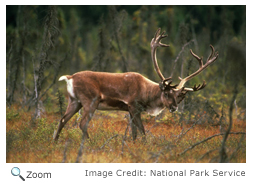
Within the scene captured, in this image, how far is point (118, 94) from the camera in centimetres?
657

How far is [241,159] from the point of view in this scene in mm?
5469

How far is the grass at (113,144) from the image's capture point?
17.4 feet

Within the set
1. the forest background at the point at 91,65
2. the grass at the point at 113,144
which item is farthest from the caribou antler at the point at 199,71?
the grass at the point at 113,144

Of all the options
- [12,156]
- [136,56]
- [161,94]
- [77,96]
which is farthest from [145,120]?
[136,56]

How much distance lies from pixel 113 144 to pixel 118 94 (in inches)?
42.0

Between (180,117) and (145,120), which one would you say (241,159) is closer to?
(180,117)

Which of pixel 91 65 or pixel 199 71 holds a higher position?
pixel 91 65

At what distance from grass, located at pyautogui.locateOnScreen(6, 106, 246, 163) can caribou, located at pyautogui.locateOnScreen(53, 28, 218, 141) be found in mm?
332

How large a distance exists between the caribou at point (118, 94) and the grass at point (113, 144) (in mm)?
332
